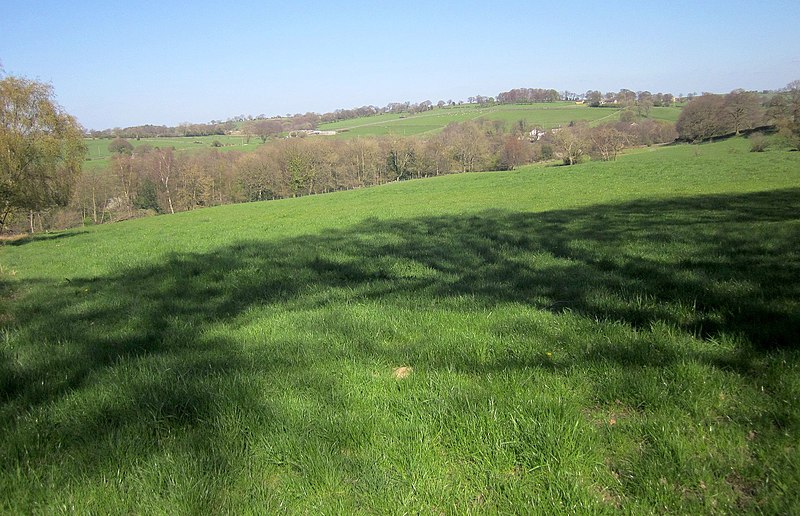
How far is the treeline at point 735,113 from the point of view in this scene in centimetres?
5522

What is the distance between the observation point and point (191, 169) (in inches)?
3118

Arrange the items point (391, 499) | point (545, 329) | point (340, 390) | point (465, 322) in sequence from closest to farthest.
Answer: point (391, 499)
point (340, 390)
point (545, 329)
point (465, 322)

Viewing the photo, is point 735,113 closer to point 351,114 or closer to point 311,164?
point 311,164

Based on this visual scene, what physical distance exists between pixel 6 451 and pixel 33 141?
32.8 meters

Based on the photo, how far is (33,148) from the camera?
2720 centimetres

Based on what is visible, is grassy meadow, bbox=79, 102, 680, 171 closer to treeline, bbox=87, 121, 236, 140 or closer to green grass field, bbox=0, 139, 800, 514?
treeline, bbox=87, 121, 236, 140

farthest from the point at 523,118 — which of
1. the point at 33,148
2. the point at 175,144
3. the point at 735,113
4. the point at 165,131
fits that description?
the point at 165,131

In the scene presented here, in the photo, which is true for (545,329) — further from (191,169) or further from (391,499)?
(191,169)

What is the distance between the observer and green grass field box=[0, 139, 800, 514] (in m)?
2.50

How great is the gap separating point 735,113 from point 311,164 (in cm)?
7204

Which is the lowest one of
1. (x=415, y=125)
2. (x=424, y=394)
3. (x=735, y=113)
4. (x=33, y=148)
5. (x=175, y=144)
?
(x=424, y=394)

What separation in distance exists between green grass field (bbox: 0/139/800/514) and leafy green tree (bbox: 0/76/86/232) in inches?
1040

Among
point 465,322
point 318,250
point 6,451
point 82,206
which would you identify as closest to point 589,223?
point 318,250

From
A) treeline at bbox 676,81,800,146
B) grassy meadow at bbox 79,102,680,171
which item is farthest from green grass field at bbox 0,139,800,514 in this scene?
grassy meadow at bbox 79,102,680,171
